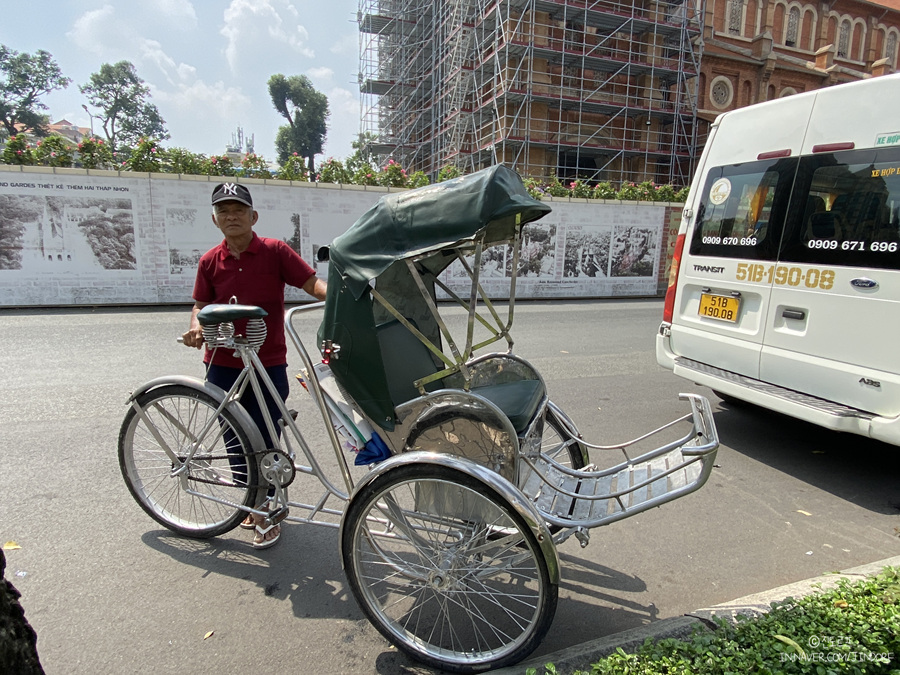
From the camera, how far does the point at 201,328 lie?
9.58 ft

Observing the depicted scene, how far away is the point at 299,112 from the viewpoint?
61906 millimetres

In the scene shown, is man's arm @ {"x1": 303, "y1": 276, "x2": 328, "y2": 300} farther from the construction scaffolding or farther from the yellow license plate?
the construction scaffolding

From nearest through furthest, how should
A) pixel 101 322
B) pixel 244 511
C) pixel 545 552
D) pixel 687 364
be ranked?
pixel 545 552, pixel 244 511, pixel 687 364, pixel 101 322

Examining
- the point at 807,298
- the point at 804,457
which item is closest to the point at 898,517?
the point at 804,457

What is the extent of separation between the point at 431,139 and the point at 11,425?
32.6m

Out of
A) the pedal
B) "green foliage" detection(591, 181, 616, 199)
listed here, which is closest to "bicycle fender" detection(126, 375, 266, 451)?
the pedal

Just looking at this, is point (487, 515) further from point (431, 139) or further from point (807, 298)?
point (431, 139)

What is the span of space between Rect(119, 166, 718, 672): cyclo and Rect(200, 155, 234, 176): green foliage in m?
10.5

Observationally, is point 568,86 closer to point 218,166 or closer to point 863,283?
point 218,166

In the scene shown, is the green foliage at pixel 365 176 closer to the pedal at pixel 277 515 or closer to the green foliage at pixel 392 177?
the green foliage at pixel 392 177

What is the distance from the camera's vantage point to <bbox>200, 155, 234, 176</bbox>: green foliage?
12016 millimetres

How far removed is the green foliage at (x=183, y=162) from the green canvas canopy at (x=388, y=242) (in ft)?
36.8

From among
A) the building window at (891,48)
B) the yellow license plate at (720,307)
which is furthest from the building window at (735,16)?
the yellow license plate at (720,307)

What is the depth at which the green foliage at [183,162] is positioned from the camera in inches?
463
